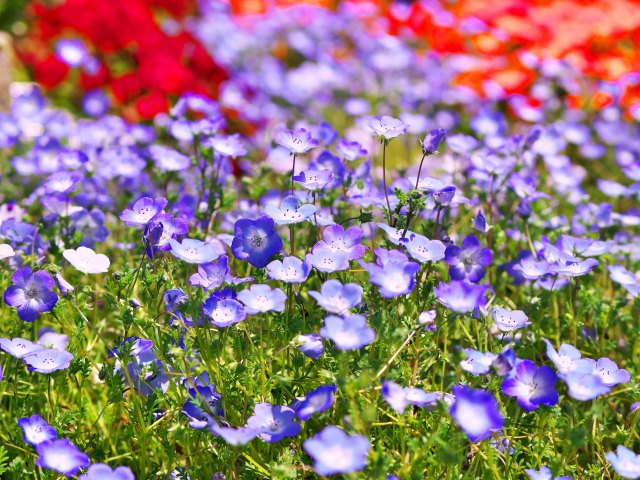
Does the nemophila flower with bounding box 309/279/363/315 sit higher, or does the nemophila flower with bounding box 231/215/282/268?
the nemophila flower with bounding box 309/279/363/315

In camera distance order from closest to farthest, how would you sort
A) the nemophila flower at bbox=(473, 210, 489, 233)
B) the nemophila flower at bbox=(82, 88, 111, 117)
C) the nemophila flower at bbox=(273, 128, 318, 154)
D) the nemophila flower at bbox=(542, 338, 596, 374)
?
the nemophila flower at bbox=(542, 338, 596, 374) → the nemophila flower at bbox=(273, 128, 318, 154) → the nemophila flower at bbox=(473, 210, 489, 233) → the nemophila flower at bbox=(82, 88, 111, 117)

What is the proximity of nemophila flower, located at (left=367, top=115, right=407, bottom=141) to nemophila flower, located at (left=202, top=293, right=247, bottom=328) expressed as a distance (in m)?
0.63

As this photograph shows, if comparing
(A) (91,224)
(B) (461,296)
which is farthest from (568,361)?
(A) (91,224)

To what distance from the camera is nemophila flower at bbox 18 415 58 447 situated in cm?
183

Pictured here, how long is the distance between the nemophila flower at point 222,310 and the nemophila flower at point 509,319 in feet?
2.21

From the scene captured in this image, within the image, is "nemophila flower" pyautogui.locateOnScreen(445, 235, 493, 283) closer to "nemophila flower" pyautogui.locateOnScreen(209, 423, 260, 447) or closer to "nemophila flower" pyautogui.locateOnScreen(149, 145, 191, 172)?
"nemophila flower" pyautogui.locateOnScreen(209, 423, 260, 447)

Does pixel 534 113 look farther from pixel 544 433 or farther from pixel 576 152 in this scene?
pixel 544 433

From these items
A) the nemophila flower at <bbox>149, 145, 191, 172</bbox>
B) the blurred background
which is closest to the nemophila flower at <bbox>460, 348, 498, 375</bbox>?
the nemophila flower at <bbox>149, 145, 191, 172</bbox>

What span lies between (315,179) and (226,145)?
23.5 inches

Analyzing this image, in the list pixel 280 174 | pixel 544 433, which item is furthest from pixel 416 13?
pixel 544 433

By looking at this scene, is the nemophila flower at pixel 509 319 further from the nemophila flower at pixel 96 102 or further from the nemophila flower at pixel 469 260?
the nemophila flower at pixel 96 102

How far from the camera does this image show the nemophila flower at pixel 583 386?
1.59 metres

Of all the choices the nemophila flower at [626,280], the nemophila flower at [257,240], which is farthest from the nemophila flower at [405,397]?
the nemophila flower at [626,280]

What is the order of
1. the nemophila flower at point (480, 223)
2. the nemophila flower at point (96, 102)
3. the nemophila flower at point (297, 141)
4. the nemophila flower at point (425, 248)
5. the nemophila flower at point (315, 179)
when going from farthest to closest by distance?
the nemophila flower at point (96, 102), the nemophila flower at point (480, 223), the nemophila flower at point (297, 141), the nemophila flower at point (315, 179), the nemophila flower at point (425, 248)
